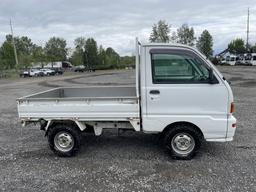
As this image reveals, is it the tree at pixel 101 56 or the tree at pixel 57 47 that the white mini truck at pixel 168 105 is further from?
the tree at pixel 57 47

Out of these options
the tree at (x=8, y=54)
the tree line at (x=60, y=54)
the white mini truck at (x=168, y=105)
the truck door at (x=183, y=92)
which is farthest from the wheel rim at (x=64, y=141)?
the tree at (x=8, y=54)

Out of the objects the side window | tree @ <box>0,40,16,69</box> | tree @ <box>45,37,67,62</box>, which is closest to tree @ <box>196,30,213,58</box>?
tree @ <box>45,37,67,62</box>

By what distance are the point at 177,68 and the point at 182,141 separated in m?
1.36

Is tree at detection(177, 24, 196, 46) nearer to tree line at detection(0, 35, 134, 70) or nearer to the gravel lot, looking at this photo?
tree line at detection(0, 35, 134, 70)

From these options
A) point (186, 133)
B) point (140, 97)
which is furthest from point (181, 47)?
point (186, 133)

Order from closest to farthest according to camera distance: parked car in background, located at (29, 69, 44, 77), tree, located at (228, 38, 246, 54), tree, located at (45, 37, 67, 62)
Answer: parked car in background, located at (29, 69, 44, 77), tree, located at (228, 38, 246, 54), tree, located at (45, 37, 67, 62)

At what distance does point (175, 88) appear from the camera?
4.05m

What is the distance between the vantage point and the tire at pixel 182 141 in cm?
421

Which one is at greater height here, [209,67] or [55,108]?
[209,67]

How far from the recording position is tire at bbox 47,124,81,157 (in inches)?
178

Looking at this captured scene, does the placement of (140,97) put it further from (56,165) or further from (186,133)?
(56,165)

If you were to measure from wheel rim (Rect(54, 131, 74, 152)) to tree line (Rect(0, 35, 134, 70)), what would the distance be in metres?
51.4

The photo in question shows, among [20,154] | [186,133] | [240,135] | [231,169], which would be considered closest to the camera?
[231,169]

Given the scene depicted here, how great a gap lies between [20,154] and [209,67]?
163 inches
